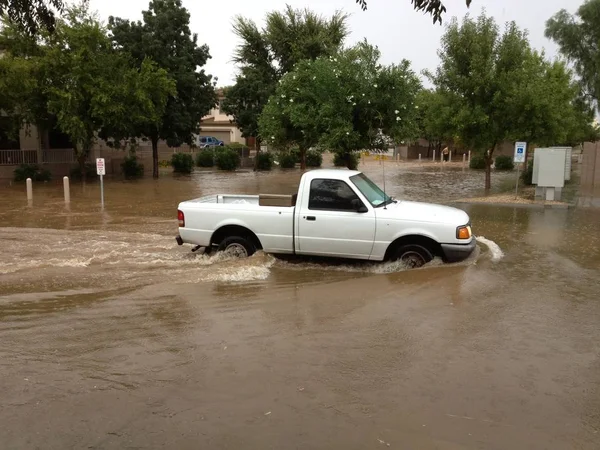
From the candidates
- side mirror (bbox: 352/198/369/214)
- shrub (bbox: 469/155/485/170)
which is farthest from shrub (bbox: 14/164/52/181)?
shrub (bbox: 469/155/485/170)

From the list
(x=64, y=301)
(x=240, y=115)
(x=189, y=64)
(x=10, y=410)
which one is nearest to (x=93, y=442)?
(x=10, y=410)

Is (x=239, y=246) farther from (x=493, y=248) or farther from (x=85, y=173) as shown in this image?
(x=85, y=173)

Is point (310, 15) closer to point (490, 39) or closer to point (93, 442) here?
point (490, 39)

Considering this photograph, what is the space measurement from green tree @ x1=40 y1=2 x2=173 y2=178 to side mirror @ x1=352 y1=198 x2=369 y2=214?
64.2ft

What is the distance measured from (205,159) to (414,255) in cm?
3349

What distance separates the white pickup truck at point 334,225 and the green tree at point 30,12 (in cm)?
452

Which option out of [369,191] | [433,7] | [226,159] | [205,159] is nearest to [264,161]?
[226,159]

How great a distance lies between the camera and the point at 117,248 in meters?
11.3

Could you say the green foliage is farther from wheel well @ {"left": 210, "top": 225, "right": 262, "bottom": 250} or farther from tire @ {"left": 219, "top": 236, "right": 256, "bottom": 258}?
tire @ {"left": 219, "top": 236, "right": 256, "bottom": 258}

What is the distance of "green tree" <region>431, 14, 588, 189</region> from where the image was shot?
20.1 meters

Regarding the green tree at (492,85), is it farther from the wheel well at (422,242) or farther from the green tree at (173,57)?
the green tree at (173,57)

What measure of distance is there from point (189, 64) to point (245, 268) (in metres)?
25.4

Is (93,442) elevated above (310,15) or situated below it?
below

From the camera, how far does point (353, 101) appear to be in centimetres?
2017
